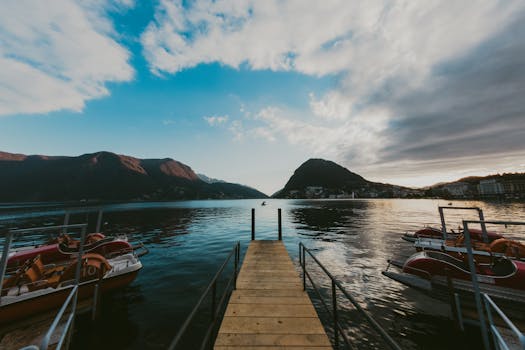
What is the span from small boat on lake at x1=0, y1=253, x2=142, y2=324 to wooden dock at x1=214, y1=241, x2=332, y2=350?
20.5ft

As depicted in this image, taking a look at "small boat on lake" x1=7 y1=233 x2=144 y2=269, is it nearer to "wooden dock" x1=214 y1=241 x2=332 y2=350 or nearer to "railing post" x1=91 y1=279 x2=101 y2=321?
"railing post" x1=91 y1=279 x2=101 y2=321

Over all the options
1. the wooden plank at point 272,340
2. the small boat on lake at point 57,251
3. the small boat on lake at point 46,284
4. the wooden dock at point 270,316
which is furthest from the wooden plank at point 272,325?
the small boat on lake at point 57,251

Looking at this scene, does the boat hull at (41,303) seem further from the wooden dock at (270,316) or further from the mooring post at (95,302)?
the wooden dock at (270,316)

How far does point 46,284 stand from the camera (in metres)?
7.80

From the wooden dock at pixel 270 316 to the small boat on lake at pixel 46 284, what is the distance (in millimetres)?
6253

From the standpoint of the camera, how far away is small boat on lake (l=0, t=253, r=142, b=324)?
6773mm

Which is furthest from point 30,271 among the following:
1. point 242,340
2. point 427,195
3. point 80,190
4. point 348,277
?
point 427,195

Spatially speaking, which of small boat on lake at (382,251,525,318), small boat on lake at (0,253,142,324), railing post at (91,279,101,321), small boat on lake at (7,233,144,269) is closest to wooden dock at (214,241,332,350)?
railing post at (91,279,101,321)

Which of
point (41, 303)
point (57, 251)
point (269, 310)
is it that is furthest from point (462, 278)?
point (57, 251)

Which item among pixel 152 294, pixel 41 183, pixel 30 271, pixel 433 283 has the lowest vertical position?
pixel 152 294

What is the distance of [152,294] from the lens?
31.1 ft

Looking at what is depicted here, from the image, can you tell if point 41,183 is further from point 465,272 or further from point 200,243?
point 465,272

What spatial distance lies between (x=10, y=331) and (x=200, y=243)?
525 inches

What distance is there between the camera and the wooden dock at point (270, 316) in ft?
13.9
